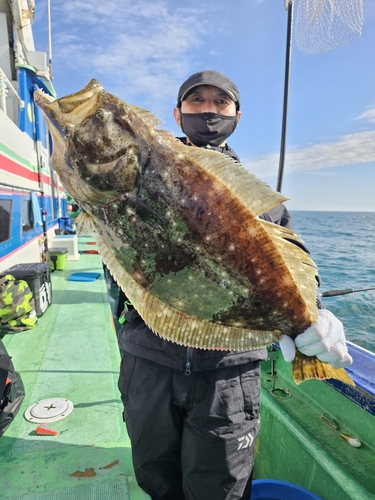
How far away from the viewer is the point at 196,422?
2.17m

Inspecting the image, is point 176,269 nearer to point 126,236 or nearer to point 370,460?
point 126,236

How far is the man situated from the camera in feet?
7.00

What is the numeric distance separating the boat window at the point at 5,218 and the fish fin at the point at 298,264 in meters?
7.95

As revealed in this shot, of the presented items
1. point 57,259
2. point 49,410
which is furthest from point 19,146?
point 49,410

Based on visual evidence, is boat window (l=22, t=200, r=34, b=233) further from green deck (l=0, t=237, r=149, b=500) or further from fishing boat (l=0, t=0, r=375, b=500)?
fishing boat (l=0, t=0, r=375, b=500)

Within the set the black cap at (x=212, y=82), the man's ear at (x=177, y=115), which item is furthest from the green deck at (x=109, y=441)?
the black cap at (x=212, y=82)

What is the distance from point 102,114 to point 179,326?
121 cm

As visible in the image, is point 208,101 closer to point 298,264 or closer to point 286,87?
point 298,264

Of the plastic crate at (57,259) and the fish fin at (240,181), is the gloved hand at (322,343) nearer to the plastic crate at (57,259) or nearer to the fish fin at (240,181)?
the fish fin at (240,181)

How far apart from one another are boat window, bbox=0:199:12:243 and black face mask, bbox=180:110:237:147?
711 cm

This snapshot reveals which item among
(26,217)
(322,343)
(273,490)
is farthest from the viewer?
(26,217)

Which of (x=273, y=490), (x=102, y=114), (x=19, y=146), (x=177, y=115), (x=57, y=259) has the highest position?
(x=19, y=146)

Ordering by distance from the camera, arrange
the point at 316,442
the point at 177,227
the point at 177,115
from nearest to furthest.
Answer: the point at 177,227 → the point at 177,115 → the point at 316,442

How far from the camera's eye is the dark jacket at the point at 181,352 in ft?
6.90
